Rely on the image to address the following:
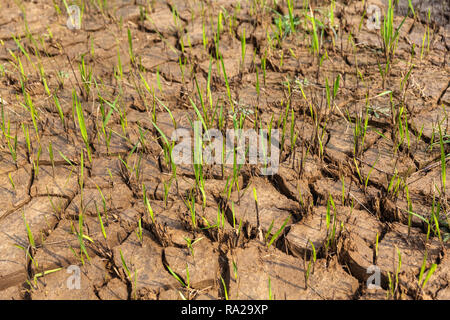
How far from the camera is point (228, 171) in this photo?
8.38 ft

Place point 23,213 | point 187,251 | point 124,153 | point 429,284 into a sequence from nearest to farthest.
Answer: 1. point 429,284
2. point 187,251
3. point 23,213
4. point 124,153

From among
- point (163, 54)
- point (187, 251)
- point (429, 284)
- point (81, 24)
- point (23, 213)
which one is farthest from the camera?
point (81, 24)

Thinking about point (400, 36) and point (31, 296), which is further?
point (400, 36)

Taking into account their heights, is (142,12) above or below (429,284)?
above

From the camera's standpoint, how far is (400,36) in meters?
3.47

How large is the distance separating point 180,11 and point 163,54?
58 cm

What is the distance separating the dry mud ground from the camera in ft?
6.87

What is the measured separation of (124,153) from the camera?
2697 millimetres

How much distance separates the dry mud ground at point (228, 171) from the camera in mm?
2094
